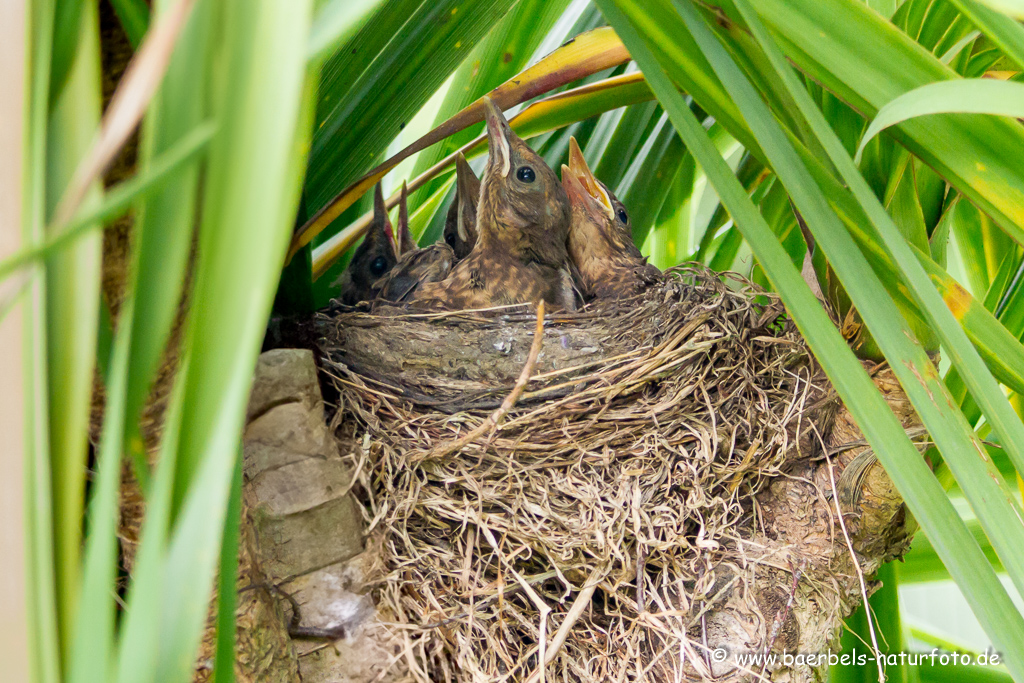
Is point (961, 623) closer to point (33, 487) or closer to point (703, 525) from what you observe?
point (703, 525)

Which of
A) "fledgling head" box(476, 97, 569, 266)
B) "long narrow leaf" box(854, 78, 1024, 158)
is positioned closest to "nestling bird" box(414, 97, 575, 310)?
"fledgling head" box(476, 97, 569, 266)

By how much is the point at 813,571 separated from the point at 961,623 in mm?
2788

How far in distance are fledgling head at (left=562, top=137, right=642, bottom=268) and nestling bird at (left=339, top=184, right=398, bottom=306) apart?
0.43 metres

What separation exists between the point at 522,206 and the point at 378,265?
1.17ft

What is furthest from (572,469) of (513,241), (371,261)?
(371,261)

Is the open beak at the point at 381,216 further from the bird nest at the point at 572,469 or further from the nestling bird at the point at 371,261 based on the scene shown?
the bird nest at the point at 572,469

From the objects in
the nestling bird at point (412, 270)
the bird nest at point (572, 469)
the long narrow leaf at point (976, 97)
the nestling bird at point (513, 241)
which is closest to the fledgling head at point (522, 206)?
the nestling bird at point (513, 241)

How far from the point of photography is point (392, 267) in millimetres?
1617

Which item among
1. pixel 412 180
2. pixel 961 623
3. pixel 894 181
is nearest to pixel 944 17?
pixel 894 181

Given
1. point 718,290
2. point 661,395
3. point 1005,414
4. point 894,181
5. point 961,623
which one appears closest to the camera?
point 1005,414

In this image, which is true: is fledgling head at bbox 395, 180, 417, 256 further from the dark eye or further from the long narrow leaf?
the long narrow leaf

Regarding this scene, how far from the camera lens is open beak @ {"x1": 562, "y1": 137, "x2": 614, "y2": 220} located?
1592mm

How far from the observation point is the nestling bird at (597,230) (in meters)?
1.58

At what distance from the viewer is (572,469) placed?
1038 mm
